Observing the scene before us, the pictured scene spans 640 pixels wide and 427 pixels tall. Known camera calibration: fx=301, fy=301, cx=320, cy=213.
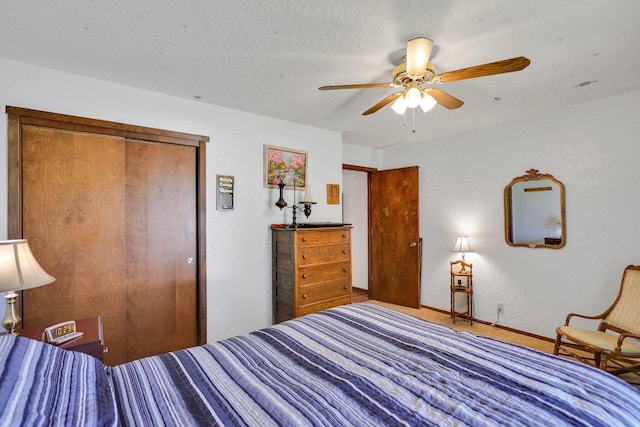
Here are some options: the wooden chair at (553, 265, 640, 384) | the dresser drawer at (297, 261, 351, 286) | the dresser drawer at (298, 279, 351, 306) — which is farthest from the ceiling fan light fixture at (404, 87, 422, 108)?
the wooden chair at (553, 265, 640, 384)

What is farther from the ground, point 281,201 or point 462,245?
point 281,201

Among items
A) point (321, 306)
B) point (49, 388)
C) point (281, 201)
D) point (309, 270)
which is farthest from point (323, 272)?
point (49, 388)

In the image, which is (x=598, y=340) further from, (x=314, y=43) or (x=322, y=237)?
(x=314, y=43)

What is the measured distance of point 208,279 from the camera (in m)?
2.89

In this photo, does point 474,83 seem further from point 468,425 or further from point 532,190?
point 468,425

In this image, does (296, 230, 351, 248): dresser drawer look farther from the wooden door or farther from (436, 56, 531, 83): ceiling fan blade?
(436, 56, 531, 83): ceiling fan blade

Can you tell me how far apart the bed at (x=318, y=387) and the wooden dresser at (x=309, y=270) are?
1420mm

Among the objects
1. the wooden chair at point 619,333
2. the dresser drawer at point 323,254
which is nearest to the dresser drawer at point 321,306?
the dresser drawer at point 323,254

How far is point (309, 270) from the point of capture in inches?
122

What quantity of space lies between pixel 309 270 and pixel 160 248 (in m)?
1.41

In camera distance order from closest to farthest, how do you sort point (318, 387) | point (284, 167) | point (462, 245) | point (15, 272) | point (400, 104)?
point (318, 387) → point (15, 272) → point (400, 104) → point (284, 167) → point (462, 245)

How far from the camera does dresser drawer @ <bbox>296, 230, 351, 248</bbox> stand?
3.05 m

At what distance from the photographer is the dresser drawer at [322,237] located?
10.0 feet

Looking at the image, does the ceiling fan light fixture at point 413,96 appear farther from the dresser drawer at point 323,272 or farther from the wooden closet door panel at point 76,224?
the wooden closet door panel at point 76,224
